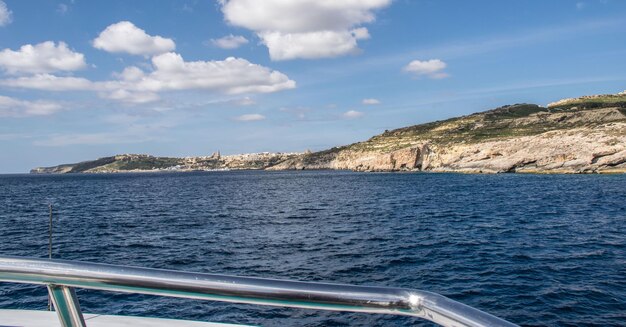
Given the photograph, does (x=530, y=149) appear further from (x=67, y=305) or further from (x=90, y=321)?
(x=67, y=305)

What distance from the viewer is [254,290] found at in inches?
90.2

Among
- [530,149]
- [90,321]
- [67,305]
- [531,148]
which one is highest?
[531,148]

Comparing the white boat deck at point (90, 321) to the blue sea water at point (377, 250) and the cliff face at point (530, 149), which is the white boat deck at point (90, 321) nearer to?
the blue sea water at point (377, 250)

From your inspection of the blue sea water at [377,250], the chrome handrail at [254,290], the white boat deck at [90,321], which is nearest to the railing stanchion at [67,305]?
the chrome handrail at [254,290]

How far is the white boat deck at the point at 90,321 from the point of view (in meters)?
3.87

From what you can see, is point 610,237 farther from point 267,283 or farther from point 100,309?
point 267,283

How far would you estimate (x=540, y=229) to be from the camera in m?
32.8

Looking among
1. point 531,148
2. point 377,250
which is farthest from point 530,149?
point 377,250

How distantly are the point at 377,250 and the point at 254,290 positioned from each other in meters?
25.6

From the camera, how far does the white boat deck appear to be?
3.87m

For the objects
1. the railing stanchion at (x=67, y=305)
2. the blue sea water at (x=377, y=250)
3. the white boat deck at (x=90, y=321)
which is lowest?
the blue sea water at (x=377, y=250)

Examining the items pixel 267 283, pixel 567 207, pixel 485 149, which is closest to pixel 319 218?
pixel 567 207

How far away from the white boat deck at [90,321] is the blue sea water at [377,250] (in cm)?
947

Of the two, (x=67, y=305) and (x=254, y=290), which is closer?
(x=254, y=290)
